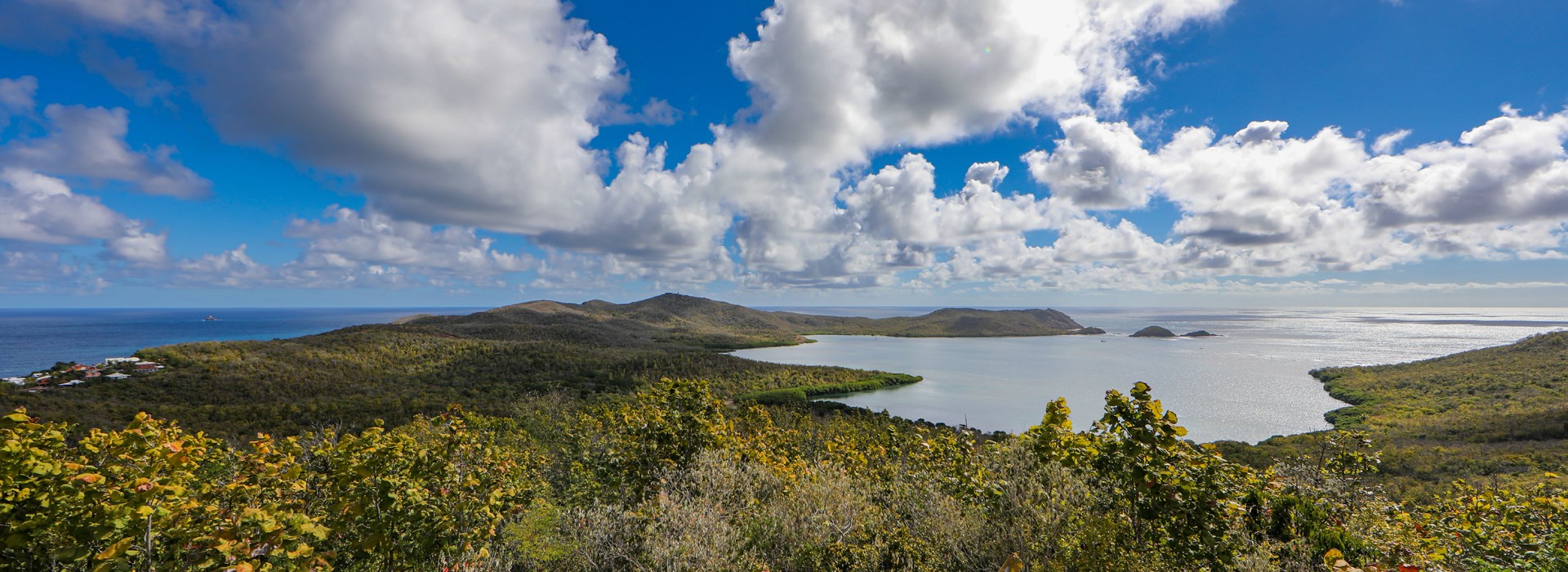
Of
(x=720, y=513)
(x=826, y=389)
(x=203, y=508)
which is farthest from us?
(x=826, y=389)

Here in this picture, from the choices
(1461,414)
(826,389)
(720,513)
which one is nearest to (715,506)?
(720,513)

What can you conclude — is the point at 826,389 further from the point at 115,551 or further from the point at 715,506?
the point at 115,551

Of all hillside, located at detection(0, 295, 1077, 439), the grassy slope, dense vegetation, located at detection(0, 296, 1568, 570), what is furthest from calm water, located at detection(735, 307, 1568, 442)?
dense vegetation, located at detection(0, 296, 1568, 570)

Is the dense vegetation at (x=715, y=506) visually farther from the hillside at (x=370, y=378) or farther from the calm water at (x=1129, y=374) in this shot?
the calm water at (x=1129, y=374)

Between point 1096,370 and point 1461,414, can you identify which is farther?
point 1096,370

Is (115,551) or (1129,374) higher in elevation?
(115,551)

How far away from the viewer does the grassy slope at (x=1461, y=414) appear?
39.6 m

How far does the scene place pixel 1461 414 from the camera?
62.7 meters

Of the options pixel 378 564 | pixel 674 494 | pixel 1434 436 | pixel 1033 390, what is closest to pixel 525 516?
pixel 674 494

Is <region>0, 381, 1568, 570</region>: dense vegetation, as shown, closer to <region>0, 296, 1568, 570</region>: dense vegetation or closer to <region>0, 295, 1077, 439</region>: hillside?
<region>0, 296, 1568, 570</region>: dense vegetation

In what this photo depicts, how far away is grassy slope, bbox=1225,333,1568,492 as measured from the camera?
130ft

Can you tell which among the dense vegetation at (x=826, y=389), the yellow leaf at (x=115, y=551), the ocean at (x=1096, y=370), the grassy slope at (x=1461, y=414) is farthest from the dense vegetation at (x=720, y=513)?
the dense vegetation at (x=826, y=389)

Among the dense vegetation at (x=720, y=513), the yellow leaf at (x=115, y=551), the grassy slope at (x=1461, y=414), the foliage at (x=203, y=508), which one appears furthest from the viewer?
the grassy slope at (x=1461, y=414)

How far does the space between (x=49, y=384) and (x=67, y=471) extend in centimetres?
9689
